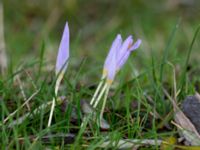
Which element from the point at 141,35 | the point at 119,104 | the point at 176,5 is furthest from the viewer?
the point at 176,5

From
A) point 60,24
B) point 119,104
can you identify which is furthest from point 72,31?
point 119,104

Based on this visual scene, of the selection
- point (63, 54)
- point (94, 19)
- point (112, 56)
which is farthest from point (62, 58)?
point (94, 19)

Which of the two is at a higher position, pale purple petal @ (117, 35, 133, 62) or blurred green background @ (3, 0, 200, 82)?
blurred green background @ (3, 0, 200, 82)

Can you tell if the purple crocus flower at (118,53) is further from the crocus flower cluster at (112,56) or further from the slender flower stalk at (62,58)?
the slender flower stalk at (62,58)

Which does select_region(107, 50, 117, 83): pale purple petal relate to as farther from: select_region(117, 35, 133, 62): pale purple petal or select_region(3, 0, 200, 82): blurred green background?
select_region(3, 0, 200, 82): blurred green background

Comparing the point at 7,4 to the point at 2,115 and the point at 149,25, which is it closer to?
the point at 149,25

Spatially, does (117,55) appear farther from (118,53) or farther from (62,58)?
(62,58)

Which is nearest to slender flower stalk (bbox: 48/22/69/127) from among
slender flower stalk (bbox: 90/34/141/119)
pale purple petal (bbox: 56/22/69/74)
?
pale purple petal (bbox: 56/22/69/74)

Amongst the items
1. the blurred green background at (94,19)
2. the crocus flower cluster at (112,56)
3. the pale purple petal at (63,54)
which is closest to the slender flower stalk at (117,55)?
the crocus flower cluster at (112,56)
